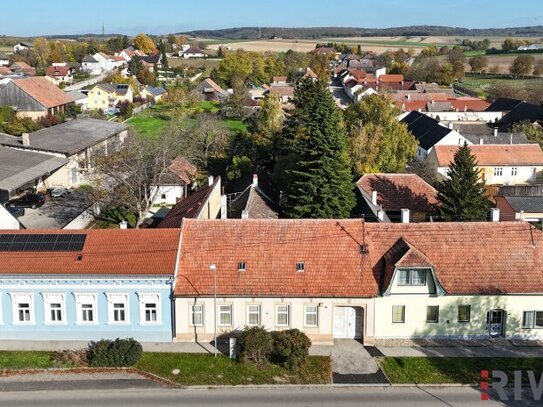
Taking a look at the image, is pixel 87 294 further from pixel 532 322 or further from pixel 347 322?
pixel 532 322

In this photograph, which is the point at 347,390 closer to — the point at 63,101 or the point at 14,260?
the point at 14,260

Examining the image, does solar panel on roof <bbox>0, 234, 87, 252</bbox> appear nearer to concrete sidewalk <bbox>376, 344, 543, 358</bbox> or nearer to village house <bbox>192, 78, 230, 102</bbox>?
concrete sidewalk <bbox>376, 344, 543, 358</bbox>

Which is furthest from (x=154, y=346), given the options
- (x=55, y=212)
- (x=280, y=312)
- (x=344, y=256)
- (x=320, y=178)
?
(x=55, y=212)

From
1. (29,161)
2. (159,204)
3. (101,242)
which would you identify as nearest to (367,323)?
(101,242)

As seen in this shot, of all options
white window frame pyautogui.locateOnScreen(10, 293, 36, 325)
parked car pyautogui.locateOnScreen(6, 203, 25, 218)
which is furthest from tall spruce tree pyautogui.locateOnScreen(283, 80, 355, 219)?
parked car pyautogui.locateOnScreen(6, 203, 25, 218)

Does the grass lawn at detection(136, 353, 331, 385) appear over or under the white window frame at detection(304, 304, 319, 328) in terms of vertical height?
under

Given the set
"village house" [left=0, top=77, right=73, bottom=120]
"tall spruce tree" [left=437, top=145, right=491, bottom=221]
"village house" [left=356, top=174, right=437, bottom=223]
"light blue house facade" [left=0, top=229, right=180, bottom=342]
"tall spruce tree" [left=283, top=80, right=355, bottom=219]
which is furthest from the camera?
"village house" [left=0, top=77, right=73, bottom=120]

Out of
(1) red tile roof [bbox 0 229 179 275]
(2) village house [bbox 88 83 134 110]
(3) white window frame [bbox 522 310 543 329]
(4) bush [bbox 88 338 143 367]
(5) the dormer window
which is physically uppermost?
(2) village house [bbox 88 83 134 110]
